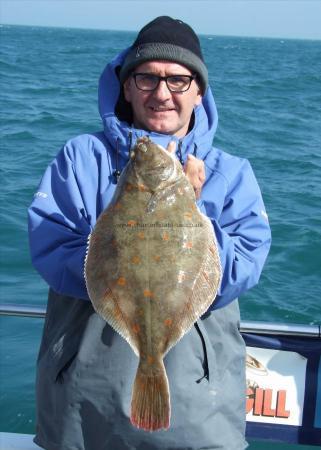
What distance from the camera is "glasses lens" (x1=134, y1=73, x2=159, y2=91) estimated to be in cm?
280

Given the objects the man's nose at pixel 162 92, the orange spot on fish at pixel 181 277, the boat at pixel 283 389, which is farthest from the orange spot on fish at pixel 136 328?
the boat at pixel 283 389

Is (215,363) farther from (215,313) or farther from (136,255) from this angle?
(136,255)

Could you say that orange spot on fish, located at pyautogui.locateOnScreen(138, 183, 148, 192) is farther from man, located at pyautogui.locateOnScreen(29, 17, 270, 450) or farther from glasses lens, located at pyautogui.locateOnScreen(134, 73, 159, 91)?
glasses lens, located at pyautogui.locateOnScreen(134, 73, 159, 91)

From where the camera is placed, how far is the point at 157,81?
2.80 meters

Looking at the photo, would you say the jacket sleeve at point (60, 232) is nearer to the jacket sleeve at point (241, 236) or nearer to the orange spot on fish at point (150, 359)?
the orange spot on fish at point (150, 359)

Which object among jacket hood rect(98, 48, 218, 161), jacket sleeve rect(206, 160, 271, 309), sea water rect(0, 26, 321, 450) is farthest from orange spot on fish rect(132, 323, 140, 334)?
sea water rect(0, 26, 321, 450)

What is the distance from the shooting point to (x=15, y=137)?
1612 centimetres

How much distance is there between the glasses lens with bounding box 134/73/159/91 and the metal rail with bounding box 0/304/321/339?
4.63 ft

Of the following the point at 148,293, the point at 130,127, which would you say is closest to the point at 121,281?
the point at 148,293

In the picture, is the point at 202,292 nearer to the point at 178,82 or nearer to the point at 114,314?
the point at 114,314

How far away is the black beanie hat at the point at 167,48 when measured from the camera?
111 inches

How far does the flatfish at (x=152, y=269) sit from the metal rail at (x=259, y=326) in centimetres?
124

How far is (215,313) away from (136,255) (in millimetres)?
578

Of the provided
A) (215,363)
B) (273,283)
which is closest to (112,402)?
(215,363)
